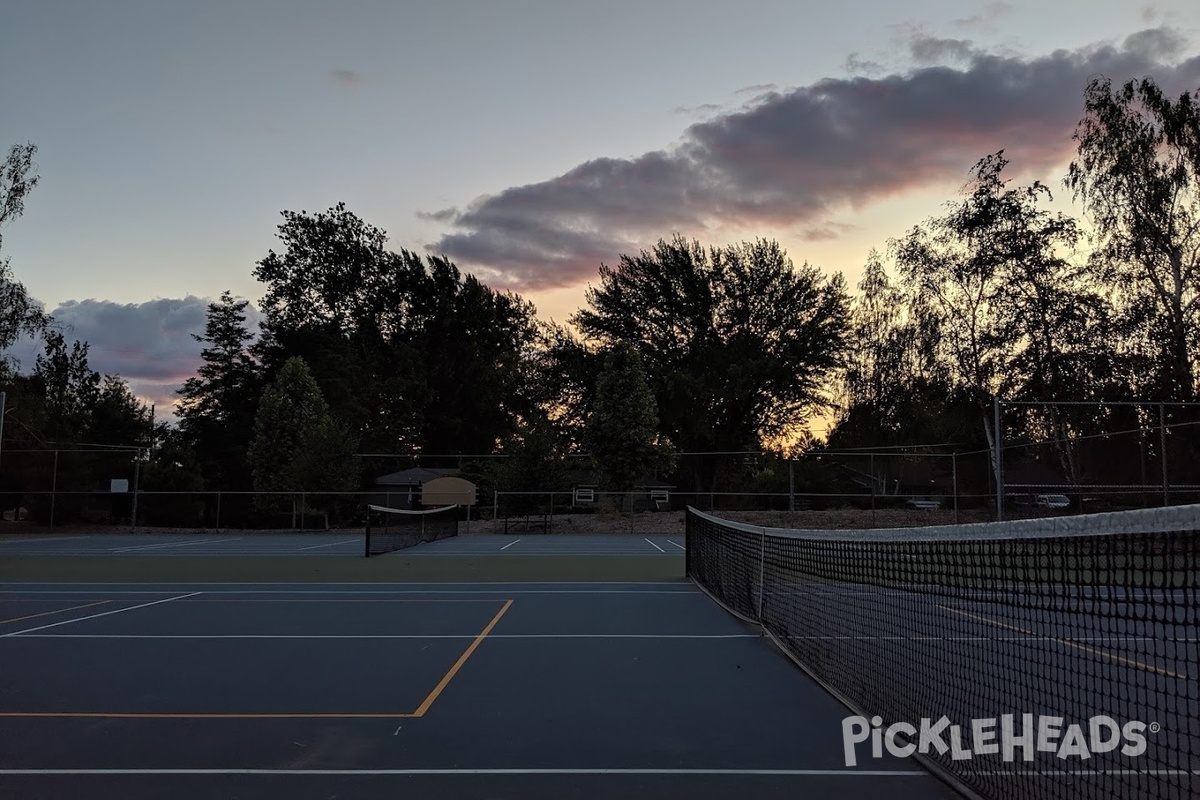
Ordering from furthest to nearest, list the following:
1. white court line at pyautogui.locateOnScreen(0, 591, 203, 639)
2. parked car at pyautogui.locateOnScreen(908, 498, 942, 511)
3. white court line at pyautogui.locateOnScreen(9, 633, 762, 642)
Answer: parked car at pyautogui.locateOnScreen(908, 498, 942, 511) < white court line at pyautogui.locateOnScreen(0, 591, 203, 639) < white court line at pyautogui.locateOnScreen(9, 633, 762, 642)

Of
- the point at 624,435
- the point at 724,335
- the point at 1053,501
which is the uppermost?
the point at 724,335

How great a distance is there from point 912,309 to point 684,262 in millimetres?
21474

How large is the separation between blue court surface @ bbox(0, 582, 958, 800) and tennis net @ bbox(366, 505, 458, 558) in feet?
33.5

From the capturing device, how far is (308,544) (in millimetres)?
24703

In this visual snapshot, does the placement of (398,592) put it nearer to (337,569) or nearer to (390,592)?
(390,592)

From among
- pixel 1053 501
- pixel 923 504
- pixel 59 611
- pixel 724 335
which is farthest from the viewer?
pixel 724 335

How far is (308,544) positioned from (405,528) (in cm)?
273

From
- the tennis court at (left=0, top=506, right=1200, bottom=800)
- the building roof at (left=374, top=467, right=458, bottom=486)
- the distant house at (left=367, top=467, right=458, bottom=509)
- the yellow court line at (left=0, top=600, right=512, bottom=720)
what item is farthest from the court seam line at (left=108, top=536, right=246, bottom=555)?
the yellow court line at (left=0, top=600, right=512, bottom=720)

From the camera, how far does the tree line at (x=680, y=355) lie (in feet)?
81.3

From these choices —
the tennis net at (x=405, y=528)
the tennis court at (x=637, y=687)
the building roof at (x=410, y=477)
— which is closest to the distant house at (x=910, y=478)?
the tennis net at (x=405, y=528)

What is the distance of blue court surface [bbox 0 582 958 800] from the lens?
13.8ft

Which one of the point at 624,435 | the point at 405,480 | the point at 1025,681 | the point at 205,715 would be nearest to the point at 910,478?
the point at 624,435

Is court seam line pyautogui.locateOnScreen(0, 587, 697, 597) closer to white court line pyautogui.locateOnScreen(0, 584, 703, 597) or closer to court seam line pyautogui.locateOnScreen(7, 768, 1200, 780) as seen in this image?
white court line pyautogui.locateOnScreen(0, 584, 703, 597)

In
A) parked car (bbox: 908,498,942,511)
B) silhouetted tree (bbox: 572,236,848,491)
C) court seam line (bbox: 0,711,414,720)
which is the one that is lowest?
court seam line (bbox: 0,711,414,720)
